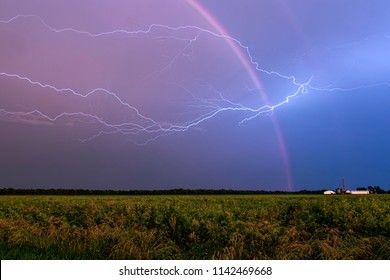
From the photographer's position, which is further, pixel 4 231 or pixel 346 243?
pixel 4 231

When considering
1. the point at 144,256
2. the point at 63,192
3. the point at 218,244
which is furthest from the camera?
the point at 63,192

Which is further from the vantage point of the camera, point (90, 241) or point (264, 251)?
point (90, 241)

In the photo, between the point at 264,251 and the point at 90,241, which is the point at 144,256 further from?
the point at 264,251

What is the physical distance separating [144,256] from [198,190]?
61.4m

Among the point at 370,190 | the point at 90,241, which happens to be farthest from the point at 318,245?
the point at 370,190

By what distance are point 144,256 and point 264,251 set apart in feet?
7.64

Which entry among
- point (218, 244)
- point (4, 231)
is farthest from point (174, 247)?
point (4, 231)

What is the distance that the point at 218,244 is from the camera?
408 inches

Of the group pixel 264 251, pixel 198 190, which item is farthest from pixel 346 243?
pixel 198 190

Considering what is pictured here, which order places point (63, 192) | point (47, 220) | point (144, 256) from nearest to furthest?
point (144, 256) < point (47, 220) < point (63, 192)
